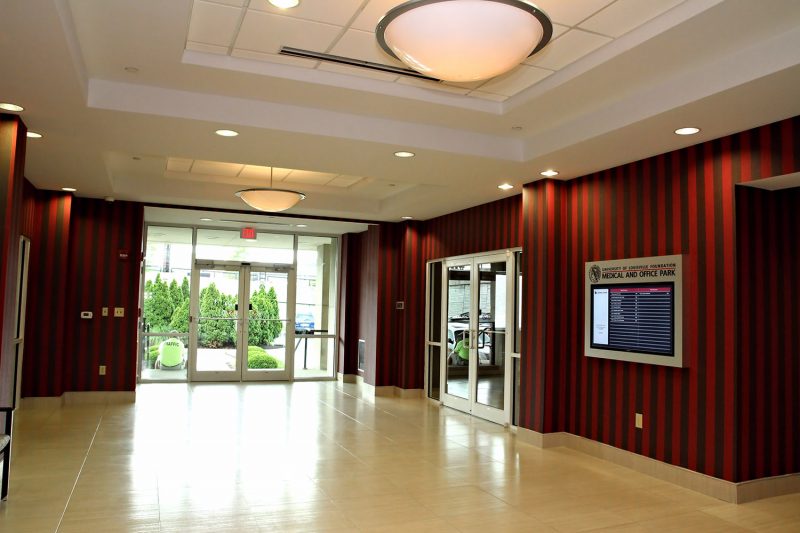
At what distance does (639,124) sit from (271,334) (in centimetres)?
873

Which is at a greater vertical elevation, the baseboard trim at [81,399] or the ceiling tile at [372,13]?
the ceiling tile at [372,13]

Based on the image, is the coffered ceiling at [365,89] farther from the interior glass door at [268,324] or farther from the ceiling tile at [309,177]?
the interior glass door at [268,324]

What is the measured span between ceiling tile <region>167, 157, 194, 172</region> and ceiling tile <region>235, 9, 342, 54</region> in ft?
12.7

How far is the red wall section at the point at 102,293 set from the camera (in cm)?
900

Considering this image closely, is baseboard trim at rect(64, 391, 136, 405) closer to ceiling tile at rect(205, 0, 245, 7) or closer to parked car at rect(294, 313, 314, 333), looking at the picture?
parked car at rect(294, 313, 314, 333)

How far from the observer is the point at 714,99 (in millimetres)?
4320

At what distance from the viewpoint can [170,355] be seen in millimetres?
11398

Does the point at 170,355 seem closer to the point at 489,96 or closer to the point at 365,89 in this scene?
the point at 365,89

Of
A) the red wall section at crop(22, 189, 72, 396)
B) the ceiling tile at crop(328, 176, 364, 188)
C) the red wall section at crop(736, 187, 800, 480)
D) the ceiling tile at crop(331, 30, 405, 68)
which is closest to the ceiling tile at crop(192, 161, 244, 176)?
the ceiling tile at crop(328, 176, 364, 188)

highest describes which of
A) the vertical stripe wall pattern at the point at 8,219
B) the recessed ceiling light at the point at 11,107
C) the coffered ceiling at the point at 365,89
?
the coffered ceiling at the point at 365,89

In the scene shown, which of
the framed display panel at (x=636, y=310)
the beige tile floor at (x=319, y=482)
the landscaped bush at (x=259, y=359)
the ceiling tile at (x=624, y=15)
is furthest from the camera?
the landscaped bush at (x=259, y=359)

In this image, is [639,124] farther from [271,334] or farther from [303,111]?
[271,334]

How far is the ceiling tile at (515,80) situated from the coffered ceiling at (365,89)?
2cm

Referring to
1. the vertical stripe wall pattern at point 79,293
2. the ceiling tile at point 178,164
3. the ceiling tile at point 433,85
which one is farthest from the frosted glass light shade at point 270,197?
the ceiling tile at point 433,85
